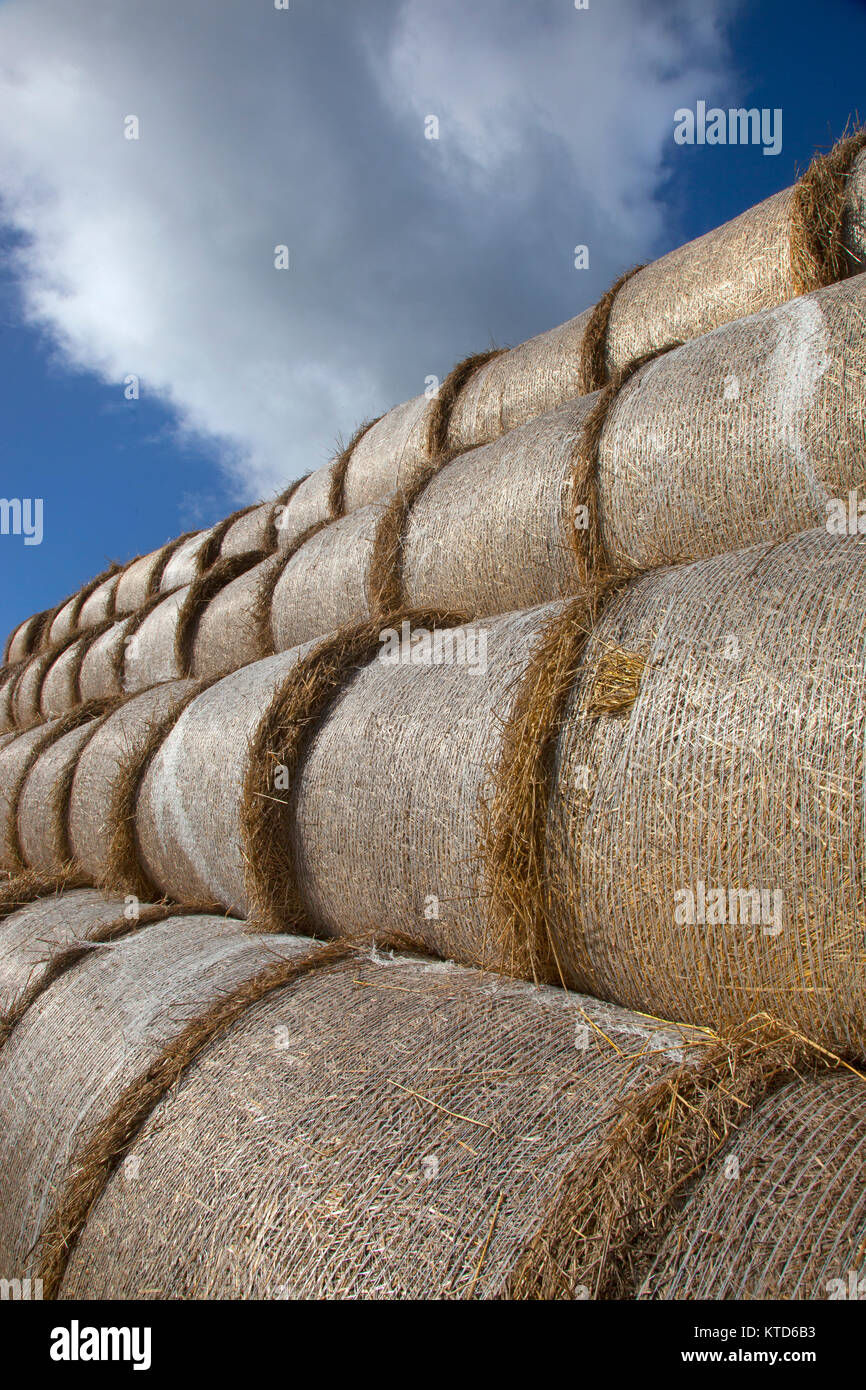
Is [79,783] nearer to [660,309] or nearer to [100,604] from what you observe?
[660,309]

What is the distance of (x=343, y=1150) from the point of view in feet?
5.59

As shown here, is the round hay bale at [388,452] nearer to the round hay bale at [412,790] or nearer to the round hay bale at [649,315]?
the round hay bale at [649,315]

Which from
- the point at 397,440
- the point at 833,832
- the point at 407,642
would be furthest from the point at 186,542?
the point at 833,832

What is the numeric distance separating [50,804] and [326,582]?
198 centimetres

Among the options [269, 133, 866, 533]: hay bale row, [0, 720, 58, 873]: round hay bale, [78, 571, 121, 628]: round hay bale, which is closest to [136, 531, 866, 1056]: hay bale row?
[269, 133, 866, 533]: hay bale row

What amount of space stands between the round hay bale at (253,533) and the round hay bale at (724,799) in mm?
4064

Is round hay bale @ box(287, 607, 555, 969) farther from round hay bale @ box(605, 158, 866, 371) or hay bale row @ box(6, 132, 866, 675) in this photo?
round hay bale @ box(605, 158, 866, 371)

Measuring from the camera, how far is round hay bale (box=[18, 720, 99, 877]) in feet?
15.2

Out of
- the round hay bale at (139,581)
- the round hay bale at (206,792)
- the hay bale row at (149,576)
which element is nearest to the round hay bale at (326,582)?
the round hay bale at (206,792)

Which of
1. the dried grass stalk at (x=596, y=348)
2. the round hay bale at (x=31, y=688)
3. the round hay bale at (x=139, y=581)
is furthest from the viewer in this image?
the round hay bale at (x=31, y=688)

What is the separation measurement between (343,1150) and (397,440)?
3.85 m

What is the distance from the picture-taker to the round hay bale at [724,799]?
1624 millimetres

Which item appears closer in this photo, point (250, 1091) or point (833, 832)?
point (833, 832)
